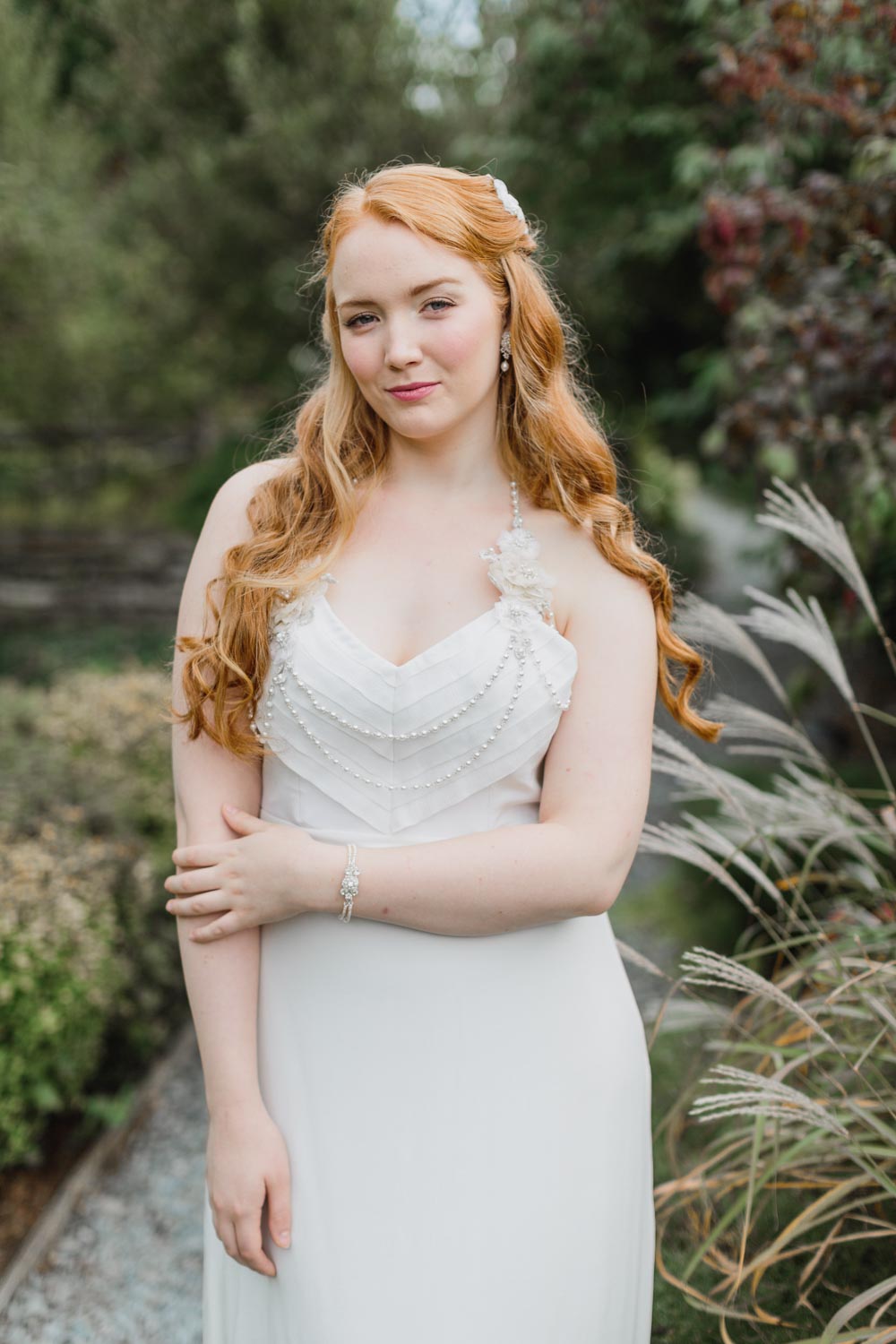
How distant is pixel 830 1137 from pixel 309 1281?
120 centimetres

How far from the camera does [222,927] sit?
5.04ft

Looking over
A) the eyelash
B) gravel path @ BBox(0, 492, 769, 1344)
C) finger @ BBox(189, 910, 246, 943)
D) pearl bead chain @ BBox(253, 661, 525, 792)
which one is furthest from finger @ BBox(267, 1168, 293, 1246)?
gravel path @ BBox(0, 492, 769, 1344)

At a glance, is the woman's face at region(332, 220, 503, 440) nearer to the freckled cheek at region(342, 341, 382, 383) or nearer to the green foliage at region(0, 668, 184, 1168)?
the freckled cheek at region(342, 341, 382, 383)

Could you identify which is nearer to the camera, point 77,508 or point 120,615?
point 120,615

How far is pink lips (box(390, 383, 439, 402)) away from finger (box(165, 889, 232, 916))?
0.77 metres

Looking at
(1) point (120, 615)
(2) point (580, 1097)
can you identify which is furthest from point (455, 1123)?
(1) point (120, 615)

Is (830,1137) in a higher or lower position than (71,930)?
lower

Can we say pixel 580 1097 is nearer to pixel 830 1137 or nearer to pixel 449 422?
pixel 830 1137

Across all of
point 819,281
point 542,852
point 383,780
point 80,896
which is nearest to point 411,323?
point 383,780

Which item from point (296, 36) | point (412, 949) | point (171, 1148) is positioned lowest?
point (171, 1148)

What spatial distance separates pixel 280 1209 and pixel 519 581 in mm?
990

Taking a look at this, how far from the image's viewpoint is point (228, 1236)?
5.11 ft

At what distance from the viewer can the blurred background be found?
312 cm

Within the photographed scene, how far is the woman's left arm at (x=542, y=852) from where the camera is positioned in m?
1.51
